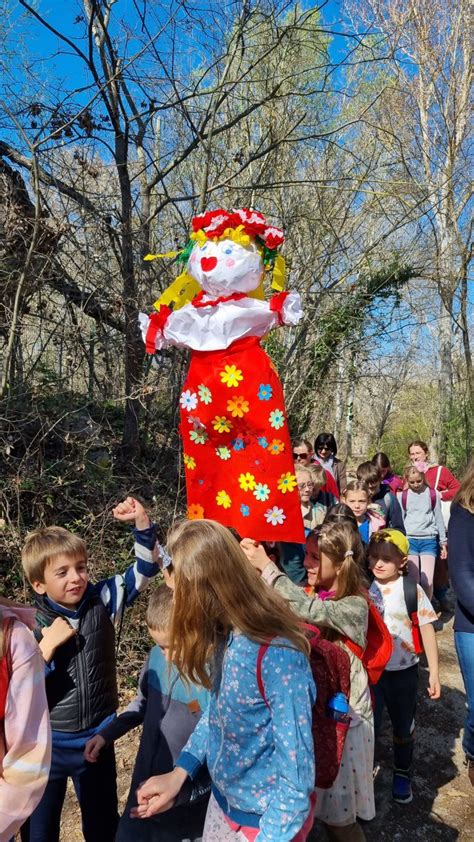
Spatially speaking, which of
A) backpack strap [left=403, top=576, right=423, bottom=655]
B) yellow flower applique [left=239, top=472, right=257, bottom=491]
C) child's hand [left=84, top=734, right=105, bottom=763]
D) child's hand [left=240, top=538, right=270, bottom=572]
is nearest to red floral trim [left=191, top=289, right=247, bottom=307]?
yellow flower applique [left=239, top=472, right=257, bottom=491]

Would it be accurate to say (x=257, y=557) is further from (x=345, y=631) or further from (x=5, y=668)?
(x=5, y=668)

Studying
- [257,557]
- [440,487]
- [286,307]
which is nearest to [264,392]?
[286,307]

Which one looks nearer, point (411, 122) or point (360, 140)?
point (360, 140)

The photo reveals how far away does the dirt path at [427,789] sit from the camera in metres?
2.92

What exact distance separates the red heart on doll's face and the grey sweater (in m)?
3.33

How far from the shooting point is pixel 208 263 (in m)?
3.38

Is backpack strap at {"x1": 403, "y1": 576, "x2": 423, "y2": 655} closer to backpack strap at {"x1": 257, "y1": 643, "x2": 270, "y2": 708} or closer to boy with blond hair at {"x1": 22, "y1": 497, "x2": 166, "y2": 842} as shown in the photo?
boy with blond hair at {"x1": 22, "y1": 497, "x2": 166, "y2": 842}

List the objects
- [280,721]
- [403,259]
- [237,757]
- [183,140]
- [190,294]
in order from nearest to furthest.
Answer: [280,721] → [237,757] → [190,294] → [183,140] → [403,259]

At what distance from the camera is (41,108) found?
15.9 ft

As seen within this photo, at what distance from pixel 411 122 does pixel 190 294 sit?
1191cm

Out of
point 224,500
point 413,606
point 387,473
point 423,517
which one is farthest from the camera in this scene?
point 387,473

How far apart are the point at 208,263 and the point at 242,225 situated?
0.31 meters

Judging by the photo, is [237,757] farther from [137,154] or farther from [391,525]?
[137,154]

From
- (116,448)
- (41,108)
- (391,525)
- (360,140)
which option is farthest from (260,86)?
(391,525)
